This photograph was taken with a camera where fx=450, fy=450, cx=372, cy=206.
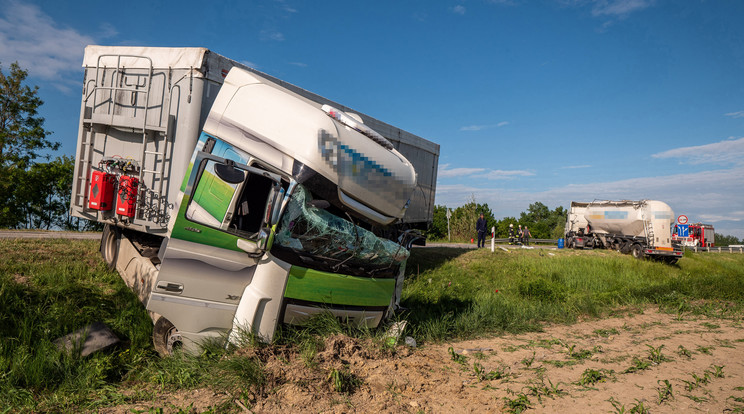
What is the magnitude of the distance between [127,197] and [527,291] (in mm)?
8978

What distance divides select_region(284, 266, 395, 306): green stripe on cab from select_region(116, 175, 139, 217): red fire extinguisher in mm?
3153

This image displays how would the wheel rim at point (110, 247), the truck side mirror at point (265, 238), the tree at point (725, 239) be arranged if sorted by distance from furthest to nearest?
the tree at point (725, 239), the wheel rim at point (110, 247), the truck side mirror at point (265, 238)

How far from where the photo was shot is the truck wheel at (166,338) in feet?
15.6

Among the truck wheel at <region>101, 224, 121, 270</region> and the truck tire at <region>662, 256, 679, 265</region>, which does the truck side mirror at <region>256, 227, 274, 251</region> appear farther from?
the truck tire at <region>662, 256, 679, 265</region>

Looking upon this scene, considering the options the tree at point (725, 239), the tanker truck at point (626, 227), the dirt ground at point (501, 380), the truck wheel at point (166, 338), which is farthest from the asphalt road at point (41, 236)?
the tree at point (725, 239)

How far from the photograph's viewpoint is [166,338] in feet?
16.0

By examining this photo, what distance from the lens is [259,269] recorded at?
4.52m

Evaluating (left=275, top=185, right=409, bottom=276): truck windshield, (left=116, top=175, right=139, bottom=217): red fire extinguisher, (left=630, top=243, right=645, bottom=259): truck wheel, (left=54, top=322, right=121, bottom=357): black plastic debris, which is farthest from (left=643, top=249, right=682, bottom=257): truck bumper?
(left=54, top=322, right=121, bottom=357): black plastic debris

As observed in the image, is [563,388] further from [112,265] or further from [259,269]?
[112,265]

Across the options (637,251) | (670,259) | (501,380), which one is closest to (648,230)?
(637,251)

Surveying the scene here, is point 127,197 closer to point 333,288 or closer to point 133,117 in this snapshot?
point 133,117

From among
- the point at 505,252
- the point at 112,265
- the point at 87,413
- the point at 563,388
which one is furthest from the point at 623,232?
the point at 87,413

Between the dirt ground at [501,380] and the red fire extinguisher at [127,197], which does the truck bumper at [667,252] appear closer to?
the dirt ground at [501,380]

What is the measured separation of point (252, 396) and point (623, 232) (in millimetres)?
24124
